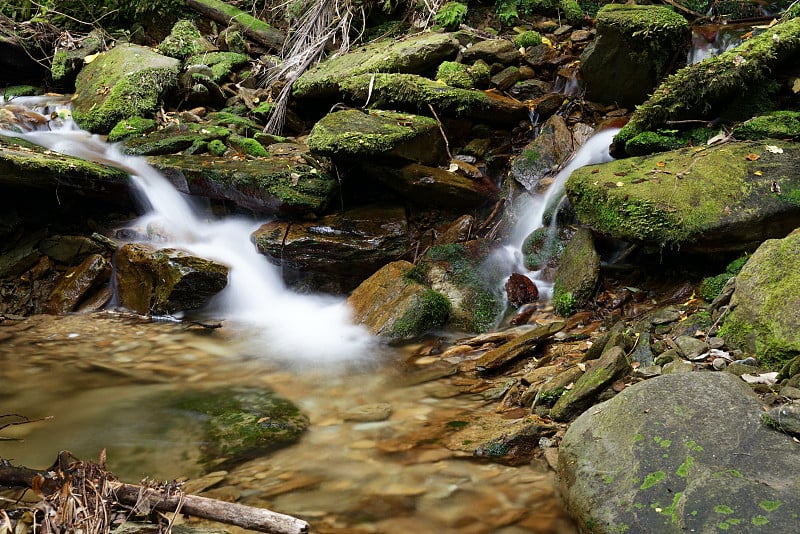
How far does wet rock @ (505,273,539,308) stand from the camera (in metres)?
5.48

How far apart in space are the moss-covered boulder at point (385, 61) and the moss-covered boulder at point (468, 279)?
3164mm

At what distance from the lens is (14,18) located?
10539 mm

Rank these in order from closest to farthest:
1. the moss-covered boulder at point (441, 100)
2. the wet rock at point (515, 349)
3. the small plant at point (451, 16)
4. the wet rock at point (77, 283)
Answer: the wet rock at point (515, 349) → the wet rock at point (77, 283) → the moss-covered boulder at point (441, 100) → the small plant at point (451, 16)

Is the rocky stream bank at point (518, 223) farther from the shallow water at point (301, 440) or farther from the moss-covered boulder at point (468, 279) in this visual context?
the shallow water at point (301, 440)

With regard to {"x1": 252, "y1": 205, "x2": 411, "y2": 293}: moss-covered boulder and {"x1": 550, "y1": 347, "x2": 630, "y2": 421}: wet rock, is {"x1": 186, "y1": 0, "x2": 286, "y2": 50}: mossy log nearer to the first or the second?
{"x1": 252, "y1": 205, "x2": 411, "y2": 293}: moss-covered boulder

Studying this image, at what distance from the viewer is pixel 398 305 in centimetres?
542

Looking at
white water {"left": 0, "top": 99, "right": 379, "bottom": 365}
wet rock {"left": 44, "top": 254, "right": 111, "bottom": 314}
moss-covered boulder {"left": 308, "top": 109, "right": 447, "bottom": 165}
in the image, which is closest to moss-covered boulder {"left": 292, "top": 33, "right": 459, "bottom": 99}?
moss-covered boulder {"left": 308, "top": 109, "right": 447, "bottom": 165}

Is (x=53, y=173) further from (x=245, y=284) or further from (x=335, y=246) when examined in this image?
(x=335, y=246)

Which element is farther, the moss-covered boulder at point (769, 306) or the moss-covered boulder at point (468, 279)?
the moss-covered boulder at point (468, 279)

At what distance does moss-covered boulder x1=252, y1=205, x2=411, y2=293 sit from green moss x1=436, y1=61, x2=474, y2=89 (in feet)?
6.93

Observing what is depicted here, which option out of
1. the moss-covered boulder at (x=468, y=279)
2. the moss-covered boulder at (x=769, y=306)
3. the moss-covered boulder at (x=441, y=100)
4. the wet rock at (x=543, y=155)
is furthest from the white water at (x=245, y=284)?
the moss-covered boulder at (x=769, y=306)

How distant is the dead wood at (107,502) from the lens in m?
1.69

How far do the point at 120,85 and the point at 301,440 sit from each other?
7.51 meters

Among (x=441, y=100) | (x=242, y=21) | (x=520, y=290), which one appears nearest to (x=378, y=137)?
(x=441, y=100)
